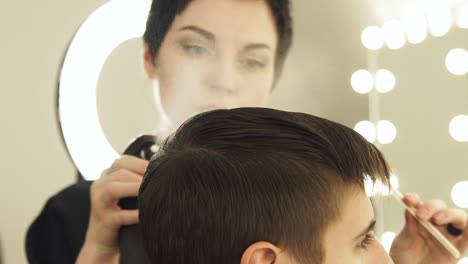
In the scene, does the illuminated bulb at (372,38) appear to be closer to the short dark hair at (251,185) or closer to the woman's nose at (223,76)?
the woman's nose at (223,76)

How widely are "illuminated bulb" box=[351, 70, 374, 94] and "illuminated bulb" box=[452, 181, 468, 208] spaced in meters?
0.26

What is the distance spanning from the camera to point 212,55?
30.1 inches

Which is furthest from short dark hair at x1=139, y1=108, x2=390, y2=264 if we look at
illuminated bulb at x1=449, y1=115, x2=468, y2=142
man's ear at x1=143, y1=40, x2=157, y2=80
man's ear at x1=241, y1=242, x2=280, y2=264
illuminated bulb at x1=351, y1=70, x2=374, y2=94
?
illuminated bulb at x1=351, y1=70, x2=374, y2=94

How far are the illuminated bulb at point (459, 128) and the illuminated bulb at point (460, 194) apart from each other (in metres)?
0.08

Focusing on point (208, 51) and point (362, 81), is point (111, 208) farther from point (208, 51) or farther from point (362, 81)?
point (362, 81)

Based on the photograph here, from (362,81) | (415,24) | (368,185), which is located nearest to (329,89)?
(362,81)

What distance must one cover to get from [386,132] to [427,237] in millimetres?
325

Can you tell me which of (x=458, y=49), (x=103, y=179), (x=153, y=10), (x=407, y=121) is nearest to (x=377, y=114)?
(x=407, y=121)

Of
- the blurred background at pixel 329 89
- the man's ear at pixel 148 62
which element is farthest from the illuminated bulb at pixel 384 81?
the man's ear at pixel 148 62

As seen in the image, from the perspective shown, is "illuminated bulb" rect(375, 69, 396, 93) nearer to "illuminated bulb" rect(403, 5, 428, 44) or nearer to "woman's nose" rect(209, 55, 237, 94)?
"illuminated bulb" rect(403, 5, 428, 44)

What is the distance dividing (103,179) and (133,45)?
1.05 ft

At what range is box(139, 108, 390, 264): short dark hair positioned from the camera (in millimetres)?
469

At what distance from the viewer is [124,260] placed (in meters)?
0.54

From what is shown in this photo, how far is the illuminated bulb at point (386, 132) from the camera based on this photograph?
0.98m
